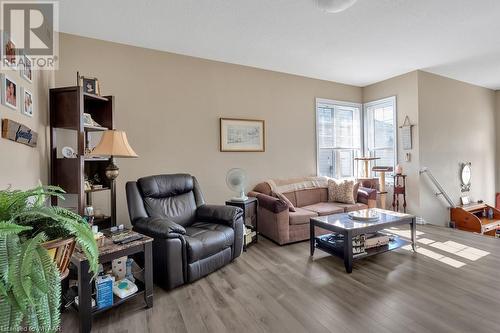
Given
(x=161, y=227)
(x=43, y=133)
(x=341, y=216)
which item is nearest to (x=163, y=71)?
(x=43, y=133)

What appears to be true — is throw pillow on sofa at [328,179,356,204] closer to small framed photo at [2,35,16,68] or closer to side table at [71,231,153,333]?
side table at [71,231,153,333]

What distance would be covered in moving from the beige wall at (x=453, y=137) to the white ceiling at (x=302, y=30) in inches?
28.0

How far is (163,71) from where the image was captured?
11.3 feet

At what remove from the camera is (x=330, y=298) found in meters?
2.08

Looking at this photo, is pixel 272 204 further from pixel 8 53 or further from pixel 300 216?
pixel 8 53

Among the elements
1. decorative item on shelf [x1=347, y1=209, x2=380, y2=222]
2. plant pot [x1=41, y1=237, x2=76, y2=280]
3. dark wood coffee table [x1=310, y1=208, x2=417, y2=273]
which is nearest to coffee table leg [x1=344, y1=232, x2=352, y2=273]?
→ dark wood coffee table [x1=310, y1=208, x2=417, y2=273]

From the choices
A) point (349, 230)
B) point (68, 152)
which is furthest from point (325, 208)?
point (68, 152)

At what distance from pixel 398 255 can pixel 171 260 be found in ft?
8.15

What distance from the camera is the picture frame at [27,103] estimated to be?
1.86 metres

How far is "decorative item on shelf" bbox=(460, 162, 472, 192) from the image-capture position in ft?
16.5

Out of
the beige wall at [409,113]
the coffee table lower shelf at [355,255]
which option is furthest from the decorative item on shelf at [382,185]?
the coffee table lower shelf at [355,255]

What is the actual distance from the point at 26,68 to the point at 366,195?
427cm

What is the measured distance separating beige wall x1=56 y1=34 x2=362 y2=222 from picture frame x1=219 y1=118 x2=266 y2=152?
0.30 feet

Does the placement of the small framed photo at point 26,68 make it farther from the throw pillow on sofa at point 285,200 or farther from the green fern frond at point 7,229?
the throw pillow on sofa at point 285,200
